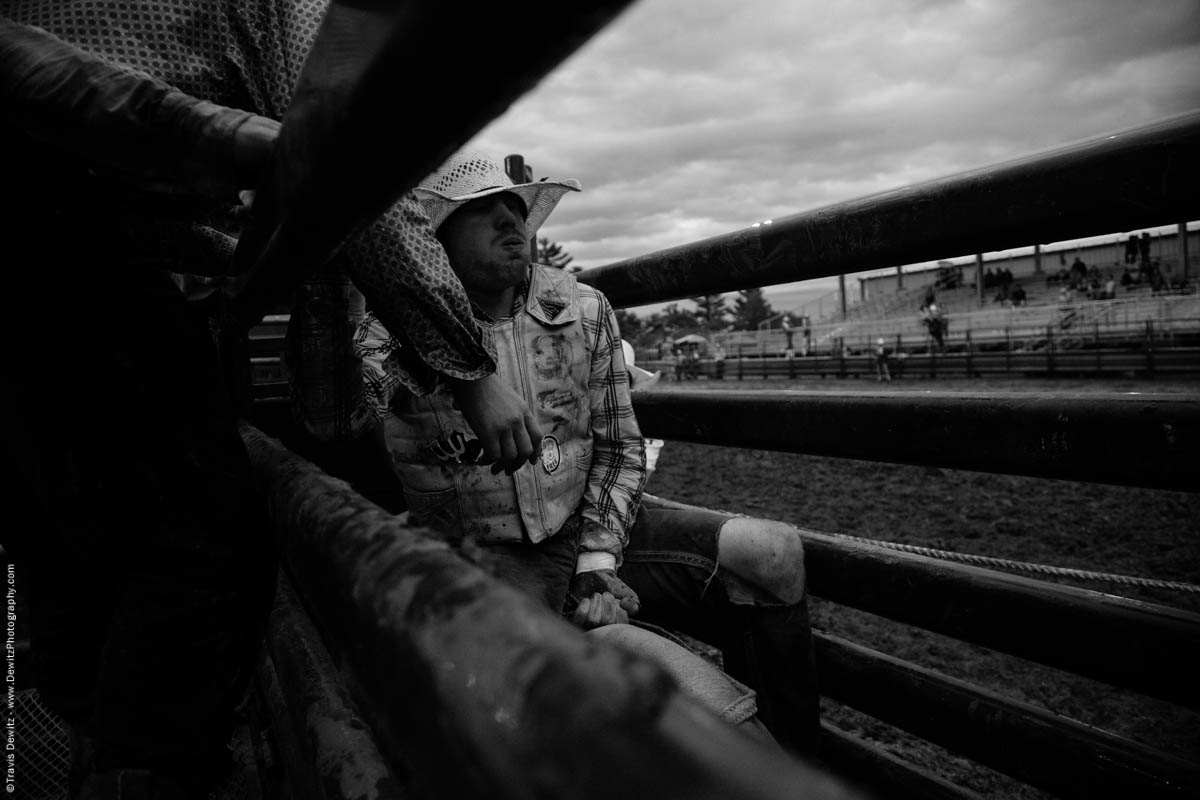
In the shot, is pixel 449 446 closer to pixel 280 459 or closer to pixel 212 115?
pixel 280 459

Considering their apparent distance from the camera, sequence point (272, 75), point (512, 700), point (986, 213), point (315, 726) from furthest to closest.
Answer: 1. point (986, 213)
2. point (272, 75)
3. point (315, 726)
4. point (512, 700)

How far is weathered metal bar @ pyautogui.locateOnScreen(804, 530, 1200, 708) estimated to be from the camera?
1434mm

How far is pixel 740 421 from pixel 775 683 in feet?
2.48

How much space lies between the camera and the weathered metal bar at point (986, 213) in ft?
3.89

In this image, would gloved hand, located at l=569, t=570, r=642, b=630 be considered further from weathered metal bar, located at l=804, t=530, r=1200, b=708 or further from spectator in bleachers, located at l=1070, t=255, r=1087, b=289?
spectator in bleachers, located at l=1070, t=255, r=1087, b=289

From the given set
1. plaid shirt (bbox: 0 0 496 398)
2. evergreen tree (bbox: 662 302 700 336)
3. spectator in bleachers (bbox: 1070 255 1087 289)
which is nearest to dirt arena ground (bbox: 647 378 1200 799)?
plaid shirt (bbox: 0 0 496 398)

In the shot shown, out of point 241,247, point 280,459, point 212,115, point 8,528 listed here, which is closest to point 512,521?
point 280,459

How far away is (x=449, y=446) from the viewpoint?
2035 millimetres

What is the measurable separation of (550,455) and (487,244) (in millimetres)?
703

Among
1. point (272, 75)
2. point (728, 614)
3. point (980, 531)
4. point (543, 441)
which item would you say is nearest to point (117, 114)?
point (272, 75)

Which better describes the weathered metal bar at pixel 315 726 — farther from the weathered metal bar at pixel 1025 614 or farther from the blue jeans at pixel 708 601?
the weathered metal bar at pixel 1025 614

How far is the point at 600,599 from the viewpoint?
1.82 m

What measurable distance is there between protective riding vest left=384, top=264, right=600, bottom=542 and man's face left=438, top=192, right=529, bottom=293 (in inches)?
4.1

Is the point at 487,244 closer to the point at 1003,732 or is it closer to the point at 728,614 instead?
the point at 728,614
